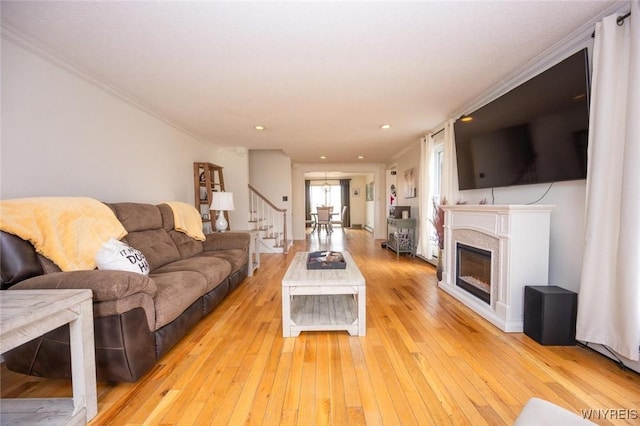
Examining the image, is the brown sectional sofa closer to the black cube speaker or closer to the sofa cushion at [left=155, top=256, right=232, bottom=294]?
the sofa cushion at [left=155, top=256, right=232, bottom=294]

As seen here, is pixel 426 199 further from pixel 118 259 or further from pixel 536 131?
pixel 118 259

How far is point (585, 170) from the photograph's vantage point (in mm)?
1866

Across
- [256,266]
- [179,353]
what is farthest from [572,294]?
[256,266]

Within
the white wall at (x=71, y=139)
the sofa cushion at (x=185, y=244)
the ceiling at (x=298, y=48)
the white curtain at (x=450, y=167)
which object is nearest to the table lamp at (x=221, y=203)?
the white wall at (x=71, y=139)

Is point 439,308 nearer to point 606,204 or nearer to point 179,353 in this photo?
point 606,204

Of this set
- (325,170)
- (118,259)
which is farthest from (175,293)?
(325,170)

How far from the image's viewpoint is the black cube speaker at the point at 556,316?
194 cm

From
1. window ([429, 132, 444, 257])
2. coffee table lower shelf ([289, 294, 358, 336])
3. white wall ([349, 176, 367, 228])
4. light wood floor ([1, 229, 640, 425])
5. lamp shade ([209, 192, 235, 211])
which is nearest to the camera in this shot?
light wood floor ([1, 229, 640, 425])

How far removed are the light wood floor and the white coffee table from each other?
9cm

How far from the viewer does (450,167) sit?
3686mm

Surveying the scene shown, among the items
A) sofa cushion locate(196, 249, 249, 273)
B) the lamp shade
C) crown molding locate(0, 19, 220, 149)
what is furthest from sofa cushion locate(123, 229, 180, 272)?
crown molding locate(0, 19, 220, 149)

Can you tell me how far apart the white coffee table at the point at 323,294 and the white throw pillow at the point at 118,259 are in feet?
3.46

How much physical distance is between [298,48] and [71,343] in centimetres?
222

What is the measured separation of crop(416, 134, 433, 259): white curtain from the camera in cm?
446
